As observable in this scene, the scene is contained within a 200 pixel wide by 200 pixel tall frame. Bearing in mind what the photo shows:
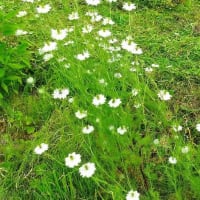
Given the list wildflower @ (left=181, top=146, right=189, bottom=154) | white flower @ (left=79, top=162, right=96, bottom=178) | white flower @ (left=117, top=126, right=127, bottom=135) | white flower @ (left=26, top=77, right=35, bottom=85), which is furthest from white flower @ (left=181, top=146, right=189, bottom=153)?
white flower @ (left=26, top=77, right=35, bottom=85)

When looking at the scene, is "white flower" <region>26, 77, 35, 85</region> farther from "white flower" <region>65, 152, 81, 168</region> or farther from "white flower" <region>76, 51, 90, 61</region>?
"white flower" <region>65, 152, 81, 168</region>

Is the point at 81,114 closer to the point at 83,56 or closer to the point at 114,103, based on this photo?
the point at 114,103

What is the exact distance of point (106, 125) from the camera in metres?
2.11

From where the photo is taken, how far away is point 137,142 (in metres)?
2.12

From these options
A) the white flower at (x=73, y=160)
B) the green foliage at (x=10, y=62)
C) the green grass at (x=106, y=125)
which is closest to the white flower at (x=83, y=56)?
the green grass at (x=106, y=125)

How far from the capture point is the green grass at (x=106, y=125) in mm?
2059

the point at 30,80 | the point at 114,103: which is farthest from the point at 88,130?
the point at 30,80

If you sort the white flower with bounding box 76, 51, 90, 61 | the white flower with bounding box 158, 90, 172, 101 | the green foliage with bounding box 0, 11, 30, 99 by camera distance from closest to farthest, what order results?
1. the white flower with bounding box 158, 90, 172, 101
2. the white flower with bounding box 76, 51, 90, 61
3. the green foliage with bounding box 0, 11, 30, 99

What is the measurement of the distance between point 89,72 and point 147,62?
2.03 feet

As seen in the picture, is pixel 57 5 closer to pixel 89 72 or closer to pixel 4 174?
pixel 89 72

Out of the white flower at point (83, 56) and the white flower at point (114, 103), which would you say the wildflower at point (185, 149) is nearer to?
the white flower at point (114, 103)

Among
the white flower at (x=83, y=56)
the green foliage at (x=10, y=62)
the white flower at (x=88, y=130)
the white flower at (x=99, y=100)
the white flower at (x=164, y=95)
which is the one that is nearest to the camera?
the white flower at (x=88, y=130)

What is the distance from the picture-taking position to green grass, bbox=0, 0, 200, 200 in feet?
6.75

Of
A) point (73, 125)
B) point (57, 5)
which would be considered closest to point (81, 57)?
point (73, 125)
